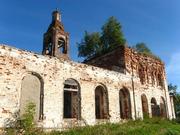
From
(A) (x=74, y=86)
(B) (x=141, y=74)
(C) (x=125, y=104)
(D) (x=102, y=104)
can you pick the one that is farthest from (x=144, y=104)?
(A) (x=74, y=86)

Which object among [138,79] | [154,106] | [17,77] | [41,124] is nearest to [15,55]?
[17,77]

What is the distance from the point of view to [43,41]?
2002 cm

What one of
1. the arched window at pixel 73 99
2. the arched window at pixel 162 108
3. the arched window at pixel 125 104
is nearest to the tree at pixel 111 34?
the arched window at pixel 162 108

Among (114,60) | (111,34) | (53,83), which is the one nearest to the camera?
(53,83)

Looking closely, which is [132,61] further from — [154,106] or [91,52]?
[91,52]

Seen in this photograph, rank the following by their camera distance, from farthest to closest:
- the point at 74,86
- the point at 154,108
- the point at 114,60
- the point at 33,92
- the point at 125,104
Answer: the point at 154,108, the point at 114,60, the point at 125,104, the point at 74,86, the point at 33,92

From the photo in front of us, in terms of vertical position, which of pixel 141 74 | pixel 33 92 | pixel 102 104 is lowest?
A: pixel 102 104

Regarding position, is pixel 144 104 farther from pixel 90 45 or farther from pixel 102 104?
pixel 90 45

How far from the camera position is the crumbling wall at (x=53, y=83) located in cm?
1186

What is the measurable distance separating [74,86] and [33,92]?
10.4 ft

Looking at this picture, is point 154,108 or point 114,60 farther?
point 154,108

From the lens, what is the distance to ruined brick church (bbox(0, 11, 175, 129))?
12.3m

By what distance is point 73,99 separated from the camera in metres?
15.9

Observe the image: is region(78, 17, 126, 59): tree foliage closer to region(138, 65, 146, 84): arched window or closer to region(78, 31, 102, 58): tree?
region(78, 31, 102, 58): tree
